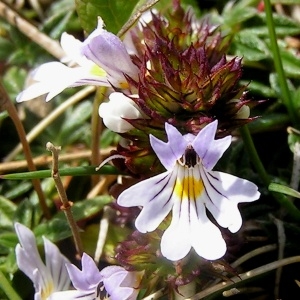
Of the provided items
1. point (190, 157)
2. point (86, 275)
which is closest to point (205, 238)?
point (190, 157)

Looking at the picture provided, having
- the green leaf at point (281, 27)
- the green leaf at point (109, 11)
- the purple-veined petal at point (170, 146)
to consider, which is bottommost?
the purple-veined petal at point (170, 146)

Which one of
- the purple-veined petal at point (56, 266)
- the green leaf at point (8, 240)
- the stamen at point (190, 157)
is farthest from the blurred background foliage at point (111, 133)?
the stamen at point (190, 157)

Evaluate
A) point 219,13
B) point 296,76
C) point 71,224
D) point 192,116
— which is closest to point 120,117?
point 192,116

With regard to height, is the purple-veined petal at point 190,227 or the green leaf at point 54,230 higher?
the green leaf at point 54,230

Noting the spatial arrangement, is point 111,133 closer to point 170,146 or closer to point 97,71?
point 97,71

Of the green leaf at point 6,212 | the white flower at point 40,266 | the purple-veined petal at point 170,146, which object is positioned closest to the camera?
the purple-veined petal at point 170,146

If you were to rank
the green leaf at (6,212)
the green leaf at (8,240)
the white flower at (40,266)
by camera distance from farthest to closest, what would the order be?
the green leaf at (6,212) → the green leaf at (8,240) → the white flower at (40,266)

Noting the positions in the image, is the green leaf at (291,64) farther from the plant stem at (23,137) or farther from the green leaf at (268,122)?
the plant stem at (23,137)

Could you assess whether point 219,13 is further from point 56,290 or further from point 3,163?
point 56,290
